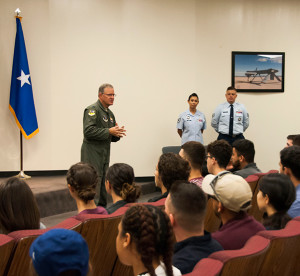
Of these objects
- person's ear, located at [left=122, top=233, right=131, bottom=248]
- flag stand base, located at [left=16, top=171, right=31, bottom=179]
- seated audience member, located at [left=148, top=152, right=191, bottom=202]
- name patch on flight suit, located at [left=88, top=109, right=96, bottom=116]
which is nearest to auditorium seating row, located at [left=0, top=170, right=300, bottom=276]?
person's ear, located at [left=122, top=233, right=131, bottom=248]

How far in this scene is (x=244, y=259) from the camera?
159 cm

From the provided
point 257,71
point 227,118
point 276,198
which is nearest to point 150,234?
point 276,198

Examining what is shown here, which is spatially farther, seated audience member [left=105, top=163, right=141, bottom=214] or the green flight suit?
the green flight suit

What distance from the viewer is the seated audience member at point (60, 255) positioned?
3.81 feet

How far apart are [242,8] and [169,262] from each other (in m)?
6.74

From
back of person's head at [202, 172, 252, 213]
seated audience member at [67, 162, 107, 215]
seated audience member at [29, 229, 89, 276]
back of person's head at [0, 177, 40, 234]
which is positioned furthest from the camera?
seated audience member at [67, 162, 107, 215]

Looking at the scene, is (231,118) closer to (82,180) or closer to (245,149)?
(245,149)

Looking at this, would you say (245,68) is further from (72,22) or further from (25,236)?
(25,236)

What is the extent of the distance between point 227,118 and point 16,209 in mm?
5215

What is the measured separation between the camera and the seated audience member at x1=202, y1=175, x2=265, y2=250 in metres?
2.24

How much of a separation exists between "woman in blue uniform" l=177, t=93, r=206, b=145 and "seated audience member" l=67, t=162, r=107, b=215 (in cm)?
407

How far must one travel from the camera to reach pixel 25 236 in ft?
6.09

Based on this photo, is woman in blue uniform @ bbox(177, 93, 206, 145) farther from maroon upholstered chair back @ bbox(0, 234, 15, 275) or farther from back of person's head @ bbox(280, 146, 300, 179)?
maroon upholstered chair back @ bbox(0, 234, 15, 275)

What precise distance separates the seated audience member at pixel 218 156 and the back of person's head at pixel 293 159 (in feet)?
1.90
